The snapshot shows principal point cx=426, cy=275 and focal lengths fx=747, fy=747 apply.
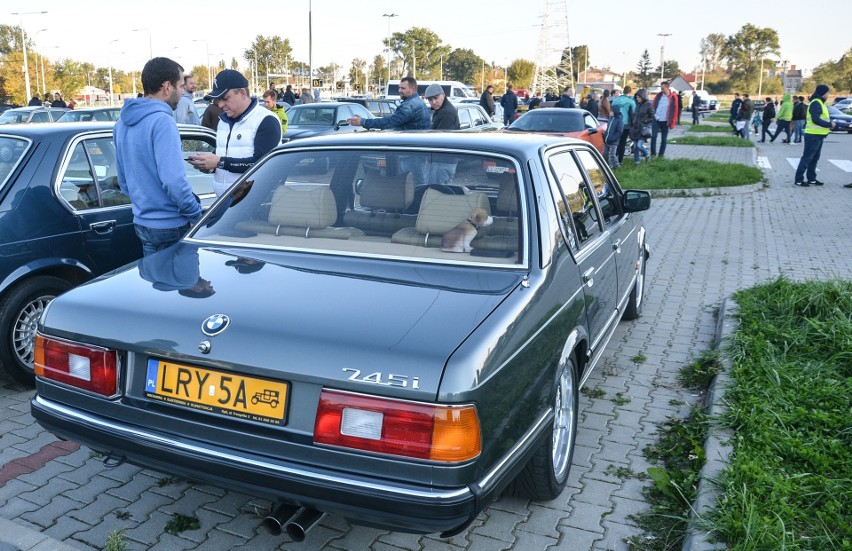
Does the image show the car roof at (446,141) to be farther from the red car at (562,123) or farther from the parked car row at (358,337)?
the red car at (562,123)

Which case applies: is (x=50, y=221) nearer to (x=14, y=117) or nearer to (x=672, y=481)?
(x=672, y=481)

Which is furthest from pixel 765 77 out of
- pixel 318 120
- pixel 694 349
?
pixel 694 349

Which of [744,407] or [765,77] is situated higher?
[765,77]

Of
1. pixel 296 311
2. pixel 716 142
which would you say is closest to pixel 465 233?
pixel 296 311

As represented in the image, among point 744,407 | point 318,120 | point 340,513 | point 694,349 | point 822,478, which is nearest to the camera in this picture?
point 340,513

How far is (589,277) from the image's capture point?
3805 mm

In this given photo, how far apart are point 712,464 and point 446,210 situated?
5.79 ft

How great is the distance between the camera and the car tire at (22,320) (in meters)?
4.59

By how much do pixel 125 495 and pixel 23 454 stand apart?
2.77 ft

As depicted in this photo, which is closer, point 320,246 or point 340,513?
point 340,513

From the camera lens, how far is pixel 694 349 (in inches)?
226

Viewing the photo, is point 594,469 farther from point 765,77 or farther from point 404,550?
point 765,77

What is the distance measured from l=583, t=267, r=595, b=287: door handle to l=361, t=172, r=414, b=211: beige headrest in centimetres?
95

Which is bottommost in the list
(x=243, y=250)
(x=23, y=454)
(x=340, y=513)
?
(x=23, y=454)
